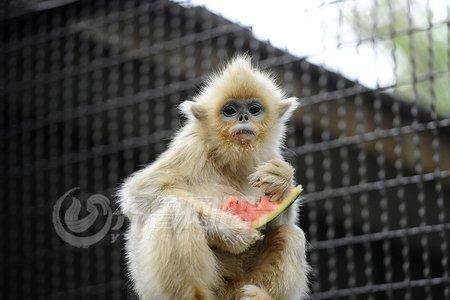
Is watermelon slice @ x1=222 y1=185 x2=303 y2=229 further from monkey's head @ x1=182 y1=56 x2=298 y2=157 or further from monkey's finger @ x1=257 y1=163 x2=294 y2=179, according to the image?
monkey's head @ x1=182 y1=56 x2=298 y2=157

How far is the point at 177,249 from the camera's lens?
10.2 ft

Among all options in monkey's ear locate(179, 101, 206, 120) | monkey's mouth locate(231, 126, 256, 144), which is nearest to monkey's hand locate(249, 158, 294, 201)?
monkey's mouth locate(231, 126, 256, 144)

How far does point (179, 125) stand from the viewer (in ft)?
18.4

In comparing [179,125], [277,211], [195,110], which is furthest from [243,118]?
[179,125]

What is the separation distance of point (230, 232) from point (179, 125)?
2.54m

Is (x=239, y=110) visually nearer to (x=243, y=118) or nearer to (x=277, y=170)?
(x=243, y=118)

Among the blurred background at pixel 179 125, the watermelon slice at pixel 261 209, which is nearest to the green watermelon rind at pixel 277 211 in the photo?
the watermelon slice at pixel 261 209

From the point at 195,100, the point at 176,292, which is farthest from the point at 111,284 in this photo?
the point at 176,292

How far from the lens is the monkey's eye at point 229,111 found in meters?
3.48

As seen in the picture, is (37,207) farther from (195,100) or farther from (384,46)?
(195,100)

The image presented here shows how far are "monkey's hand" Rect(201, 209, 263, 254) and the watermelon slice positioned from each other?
4 cm

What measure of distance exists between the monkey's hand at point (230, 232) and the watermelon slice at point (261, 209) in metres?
0.04

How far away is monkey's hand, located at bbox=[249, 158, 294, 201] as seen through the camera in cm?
313

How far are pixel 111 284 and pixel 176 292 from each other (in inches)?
132
